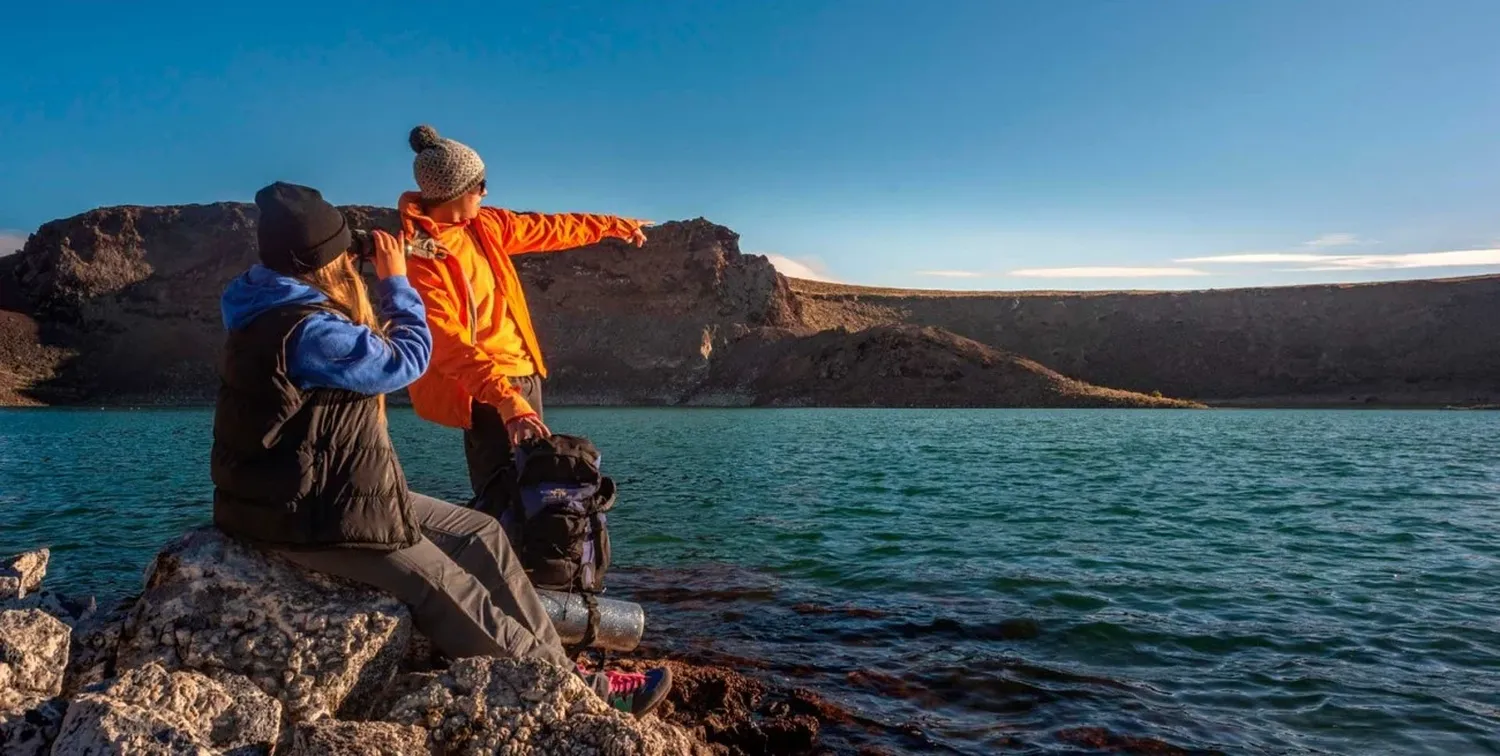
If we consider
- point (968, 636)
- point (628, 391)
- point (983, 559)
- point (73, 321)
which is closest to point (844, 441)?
point (983, 559)

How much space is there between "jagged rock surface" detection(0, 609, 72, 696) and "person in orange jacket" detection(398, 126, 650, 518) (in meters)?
1.72

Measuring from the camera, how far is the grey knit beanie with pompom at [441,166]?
505 cm

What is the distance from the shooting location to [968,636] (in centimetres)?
784

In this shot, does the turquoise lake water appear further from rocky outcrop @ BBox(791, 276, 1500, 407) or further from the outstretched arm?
rocky outcrop @ BBox(791, 276, 1500, 407)

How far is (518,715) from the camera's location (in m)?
3.74

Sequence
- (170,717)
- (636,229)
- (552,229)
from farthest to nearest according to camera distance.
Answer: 1. (636,229)
2. (552,229)
3. (170,717)

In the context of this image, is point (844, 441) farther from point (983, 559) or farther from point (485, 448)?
point (485, 448)

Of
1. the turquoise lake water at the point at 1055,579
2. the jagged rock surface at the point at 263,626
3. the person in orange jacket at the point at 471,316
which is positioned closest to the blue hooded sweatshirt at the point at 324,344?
the jagged rock surface at the point at 263,626

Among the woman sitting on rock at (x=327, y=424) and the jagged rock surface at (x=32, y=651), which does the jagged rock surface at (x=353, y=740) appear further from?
the jagged rock surface at (x=32, y=651)

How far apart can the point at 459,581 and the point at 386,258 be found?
139 centimetres

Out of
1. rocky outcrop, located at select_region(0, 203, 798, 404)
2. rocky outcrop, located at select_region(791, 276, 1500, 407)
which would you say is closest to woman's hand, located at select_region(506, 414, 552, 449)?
rocky outcrop, located at select_region(0, 203, 798, 404)

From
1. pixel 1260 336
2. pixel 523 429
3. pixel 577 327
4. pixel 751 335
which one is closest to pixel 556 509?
pixel 523 429

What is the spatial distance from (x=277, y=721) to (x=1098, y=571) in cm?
876

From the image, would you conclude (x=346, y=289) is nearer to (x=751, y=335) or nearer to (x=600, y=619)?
(x=600, y=619)
